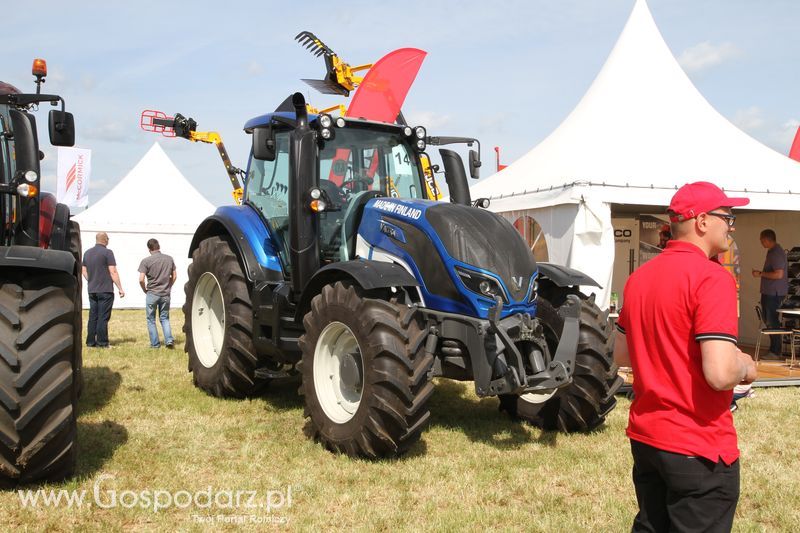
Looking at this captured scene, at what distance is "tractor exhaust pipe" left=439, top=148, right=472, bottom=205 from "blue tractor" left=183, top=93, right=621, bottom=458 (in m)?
0.01

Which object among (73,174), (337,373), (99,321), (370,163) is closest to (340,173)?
(370,163)

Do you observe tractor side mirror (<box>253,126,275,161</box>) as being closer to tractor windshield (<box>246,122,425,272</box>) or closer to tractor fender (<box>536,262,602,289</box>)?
tractor windshield (<box>246,122,425,272</box>)

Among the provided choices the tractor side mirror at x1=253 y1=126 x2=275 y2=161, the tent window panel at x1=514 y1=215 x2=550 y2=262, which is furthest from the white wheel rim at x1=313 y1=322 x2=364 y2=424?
the tent window panel at x1=514 y1=215 x2=550 y2=262

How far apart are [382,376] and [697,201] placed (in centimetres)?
253

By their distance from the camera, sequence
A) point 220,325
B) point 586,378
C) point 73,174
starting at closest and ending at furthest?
point 586,378 < point 220,325 < point 73,174

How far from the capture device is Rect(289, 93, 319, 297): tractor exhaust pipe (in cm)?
542

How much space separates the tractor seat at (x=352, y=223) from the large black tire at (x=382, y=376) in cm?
79

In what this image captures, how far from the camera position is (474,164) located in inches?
237

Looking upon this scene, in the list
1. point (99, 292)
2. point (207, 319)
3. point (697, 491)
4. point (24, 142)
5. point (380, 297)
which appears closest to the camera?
point (697, 491)

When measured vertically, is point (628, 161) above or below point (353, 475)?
above

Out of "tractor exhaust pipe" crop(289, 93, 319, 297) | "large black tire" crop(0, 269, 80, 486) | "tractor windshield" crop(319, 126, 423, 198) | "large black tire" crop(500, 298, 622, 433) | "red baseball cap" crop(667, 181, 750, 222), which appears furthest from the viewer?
"tractor windshield" crop(319, 126, 423, 198)

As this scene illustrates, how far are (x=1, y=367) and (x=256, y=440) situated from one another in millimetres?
2014

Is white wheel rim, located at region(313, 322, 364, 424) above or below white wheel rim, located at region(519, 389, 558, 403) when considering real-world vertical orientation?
above

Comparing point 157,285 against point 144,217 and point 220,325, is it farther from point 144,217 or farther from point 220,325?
point 144,217
